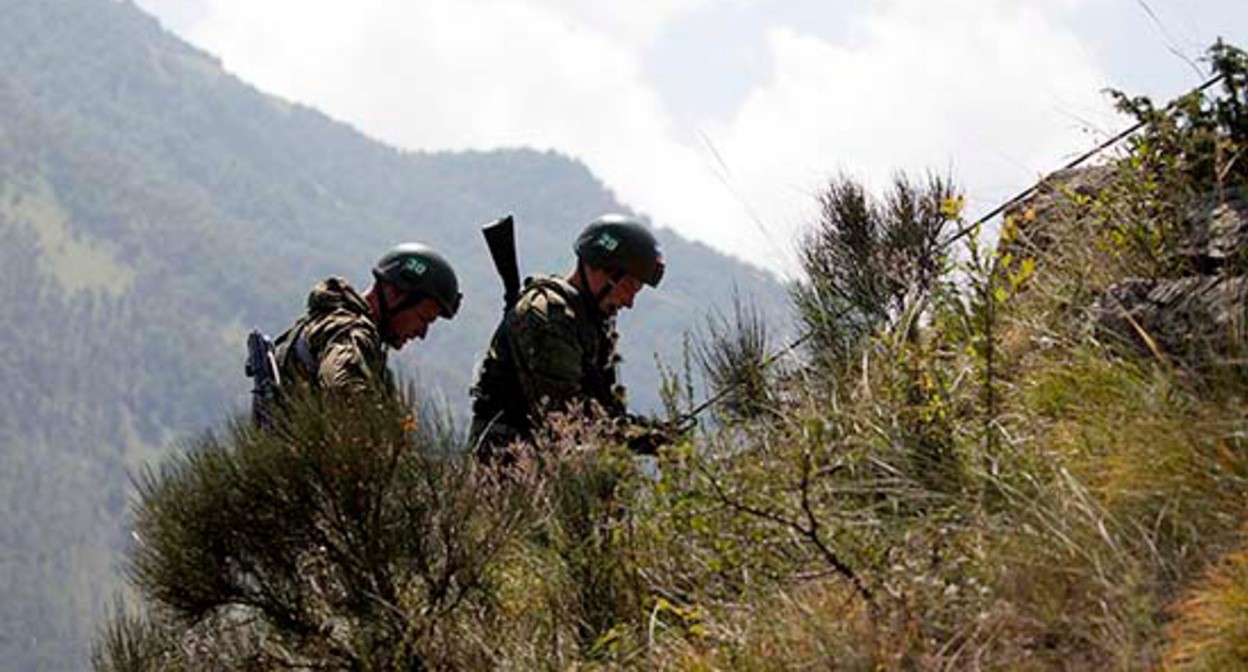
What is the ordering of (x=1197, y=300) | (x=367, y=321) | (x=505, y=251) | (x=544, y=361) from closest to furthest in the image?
(x=1197, y=300) → (x=367, y=321) → (x=544, y=361) → (x=505, y=251)

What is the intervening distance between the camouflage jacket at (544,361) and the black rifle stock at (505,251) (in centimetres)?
79

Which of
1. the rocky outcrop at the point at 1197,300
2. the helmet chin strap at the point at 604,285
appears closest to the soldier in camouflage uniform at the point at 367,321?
the helmet chin strap at the point at 604,285

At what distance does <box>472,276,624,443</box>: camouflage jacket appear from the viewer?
7496 millimetres

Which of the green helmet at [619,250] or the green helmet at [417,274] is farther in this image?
the green helmet at [417,274]

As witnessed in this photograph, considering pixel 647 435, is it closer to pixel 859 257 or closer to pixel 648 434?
pixel 648 434

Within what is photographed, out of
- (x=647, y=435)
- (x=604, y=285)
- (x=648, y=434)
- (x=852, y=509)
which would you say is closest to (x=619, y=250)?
(x=604, y=285)

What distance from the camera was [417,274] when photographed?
8.05 metres

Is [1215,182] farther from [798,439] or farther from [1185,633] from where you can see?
[1185,633]

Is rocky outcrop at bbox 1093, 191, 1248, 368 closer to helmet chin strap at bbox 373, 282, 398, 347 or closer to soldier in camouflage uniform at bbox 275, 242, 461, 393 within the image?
soldier in camouflage uniform at bbox 275, 242, 461, 393

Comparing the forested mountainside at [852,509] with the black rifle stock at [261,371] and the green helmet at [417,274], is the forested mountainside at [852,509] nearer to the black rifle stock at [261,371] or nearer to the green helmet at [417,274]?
the black rifle stock at [261,371]

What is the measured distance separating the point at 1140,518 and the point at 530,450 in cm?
235

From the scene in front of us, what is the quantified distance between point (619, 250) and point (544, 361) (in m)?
0.69

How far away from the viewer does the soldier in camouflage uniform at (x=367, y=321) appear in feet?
22.4

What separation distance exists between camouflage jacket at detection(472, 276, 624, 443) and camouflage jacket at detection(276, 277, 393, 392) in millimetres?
557
